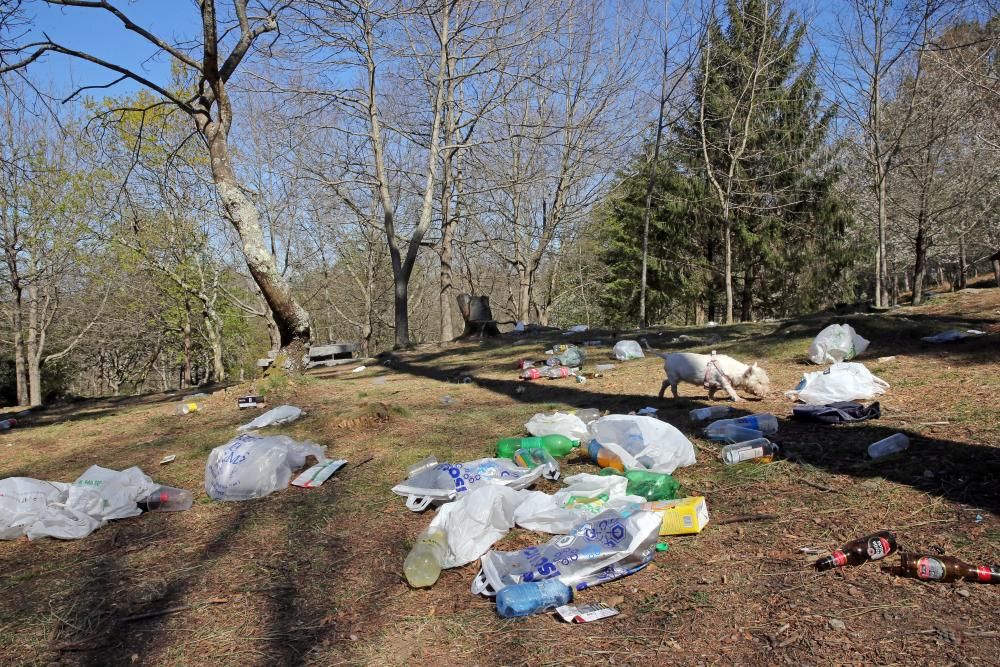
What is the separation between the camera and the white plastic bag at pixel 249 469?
3990 mm

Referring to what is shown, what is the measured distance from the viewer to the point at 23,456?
235 inches

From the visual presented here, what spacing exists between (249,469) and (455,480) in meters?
1.47

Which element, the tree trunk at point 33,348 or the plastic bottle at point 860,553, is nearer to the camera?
the plastic bottle at point 860,553

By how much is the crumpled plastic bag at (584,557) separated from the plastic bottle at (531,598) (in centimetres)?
8

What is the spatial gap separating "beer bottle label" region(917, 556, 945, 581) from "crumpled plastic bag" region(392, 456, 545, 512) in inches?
78.4

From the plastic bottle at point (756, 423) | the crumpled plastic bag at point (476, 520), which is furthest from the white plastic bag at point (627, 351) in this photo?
the crumpled plastic bag at point (476, 520)

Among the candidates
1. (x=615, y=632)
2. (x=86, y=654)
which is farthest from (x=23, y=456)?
(x=615, y=632)

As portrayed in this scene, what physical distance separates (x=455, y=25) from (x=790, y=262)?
15.2m

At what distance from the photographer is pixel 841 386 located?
5344mm

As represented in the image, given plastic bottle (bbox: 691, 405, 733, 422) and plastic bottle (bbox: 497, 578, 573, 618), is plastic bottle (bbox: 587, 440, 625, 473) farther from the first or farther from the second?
plastic bottle (bbox: 497, 578, 573, 618)

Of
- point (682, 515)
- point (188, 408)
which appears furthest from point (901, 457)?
point (188, 408)

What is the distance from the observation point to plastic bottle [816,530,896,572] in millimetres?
2461

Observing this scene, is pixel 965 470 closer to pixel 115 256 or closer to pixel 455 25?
pixel 455 25

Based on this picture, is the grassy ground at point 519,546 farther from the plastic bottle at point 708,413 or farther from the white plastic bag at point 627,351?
the white plastic bag at point 627,351
